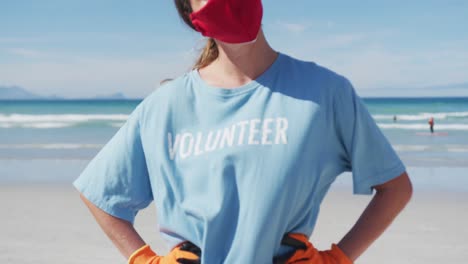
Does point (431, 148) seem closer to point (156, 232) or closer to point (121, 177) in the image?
point (156, 232)

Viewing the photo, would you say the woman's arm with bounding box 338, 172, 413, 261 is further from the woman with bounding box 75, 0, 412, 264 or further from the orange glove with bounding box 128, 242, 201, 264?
the orange glove with bounding box 128, 242, 201, 264

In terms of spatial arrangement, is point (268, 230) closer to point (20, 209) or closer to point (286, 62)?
point (286, 62)

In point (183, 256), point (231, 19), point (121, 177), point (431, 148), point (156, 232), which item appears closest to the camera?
point (231, 19)

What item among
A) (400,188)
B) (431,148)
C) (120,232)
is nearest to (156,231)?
(120,232)

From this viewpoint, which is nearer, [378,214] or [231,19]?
[231,19]

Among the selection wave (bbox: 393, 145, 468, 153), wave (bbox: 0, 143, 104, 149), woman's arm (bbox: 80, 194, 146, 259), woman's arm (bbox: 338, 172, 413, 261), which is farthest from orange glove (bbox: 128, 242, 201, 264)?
wave (bbox: 0, 143, 104, 149)

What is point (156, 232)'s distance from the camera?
641 cm

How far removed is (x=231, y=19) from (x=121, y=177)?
19.8 inches

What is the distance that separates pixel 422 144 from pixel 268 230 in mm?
16565

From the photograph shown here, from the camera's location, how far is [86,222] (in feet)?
22.7

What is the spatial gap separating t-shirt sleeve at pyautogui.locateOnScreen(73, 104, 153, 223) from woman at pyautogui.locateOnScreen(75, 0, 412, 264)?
0.02 m

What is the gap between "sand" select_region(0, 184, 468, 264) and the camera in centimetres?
556

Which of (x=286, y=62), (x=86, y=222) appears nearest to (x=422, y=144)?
(x=86, y=222)

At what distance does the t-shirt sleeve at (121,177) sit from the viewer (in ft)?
5.09
